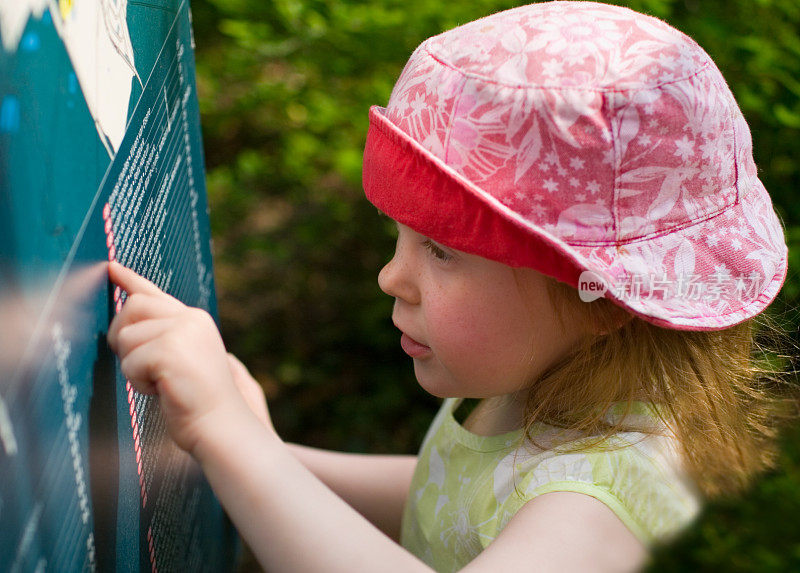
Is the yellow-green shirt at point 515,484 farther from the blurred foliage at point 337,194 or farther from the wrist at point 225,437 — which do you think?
the blurred foliage at point 337,194

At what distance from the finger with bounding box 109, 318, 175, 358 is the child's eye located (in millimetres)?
405

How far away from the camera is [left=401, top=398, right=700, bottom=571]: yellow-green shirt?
1.22 meters

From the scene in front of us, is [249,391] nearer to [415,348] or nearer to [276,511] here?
[415,348]

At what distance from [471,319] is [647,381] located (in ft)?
1.08

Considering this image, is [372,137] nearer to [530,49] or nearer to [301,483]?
[530,49]

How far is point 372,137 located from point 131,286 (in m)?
0.46

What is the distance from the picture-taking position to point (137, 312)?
3.26 feet

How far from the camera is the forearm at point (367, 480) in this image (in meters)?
1.72

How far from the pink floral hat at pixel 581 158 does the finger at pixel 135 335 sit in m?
0.38

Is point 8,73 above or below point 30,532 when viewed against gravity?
above

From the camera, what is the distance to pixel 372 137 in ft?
4.14

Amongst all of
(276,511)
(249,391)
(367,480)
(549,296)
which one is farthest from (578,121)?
(367,480)

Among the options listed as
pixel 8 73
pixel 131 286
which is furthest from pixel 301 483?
pixel 8 73

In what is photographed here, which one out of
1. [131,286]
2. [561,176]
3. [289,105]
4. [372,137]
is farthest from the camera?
[289,105]
